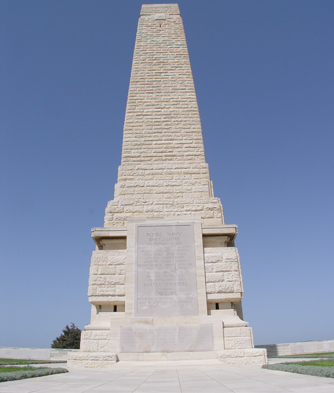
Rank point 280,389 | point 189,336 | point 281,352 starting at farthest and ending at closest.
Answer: point 281,352, point 189,336, point 280,389

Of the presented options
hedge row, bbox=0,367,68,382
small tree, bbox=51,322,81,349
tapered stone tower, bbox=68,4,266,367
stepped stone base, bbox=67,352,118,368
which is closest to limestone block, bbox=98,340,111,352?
tapered stone tower, bbox=68,4,266,367

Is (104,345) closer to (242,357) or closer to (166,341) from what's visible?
(166,341)

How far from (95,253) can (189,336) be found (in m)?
3.29

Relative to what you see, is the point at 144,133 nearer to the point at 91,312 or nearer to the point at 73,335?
the point at 91,312

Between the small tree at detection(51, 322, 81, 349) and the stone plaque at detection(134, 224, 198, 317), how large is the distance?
499 inches

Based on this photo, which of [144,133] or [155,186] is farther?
[144,133]

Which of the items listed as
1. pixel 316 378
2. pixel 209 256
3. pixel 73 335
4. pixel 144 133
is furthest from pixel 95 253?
pixel 73 335

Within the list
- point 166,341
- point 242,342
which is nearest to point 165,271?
point 166,341

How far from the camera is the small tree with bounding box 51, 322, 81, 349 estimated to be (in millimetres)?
18203

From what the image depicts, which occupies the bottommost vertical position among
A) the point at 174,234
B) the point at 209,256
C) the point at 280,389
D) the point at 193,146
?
the point at 280,389

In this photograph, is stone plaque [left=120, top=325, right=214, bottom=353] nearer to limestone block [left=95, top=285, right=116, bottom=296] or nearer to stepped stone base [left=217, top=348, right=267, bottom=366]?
stepped stone base [left=217, top=348, right=267, bottom=366]

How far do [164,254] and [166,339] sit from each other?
2.11 metres

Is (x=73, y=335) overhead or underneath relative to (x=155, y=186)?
underneath

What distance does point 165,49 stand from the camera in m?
12.7
